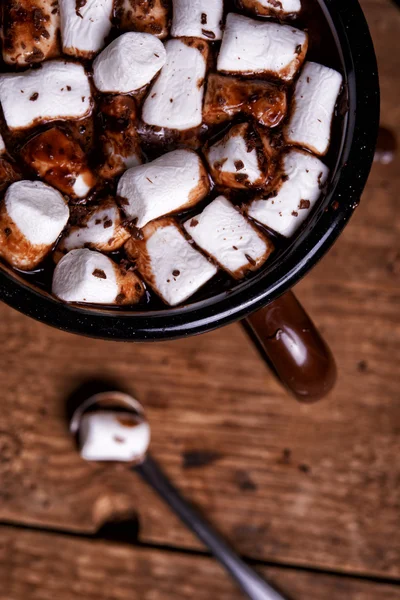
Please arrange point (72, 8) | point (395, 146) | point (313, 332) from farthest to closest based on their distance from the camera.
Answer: point (395, 146), point (313, 332), point (72, 8)

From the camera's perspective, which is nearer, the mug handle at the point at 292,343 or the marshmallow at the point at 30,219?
the marshmallow at the point at 30,219

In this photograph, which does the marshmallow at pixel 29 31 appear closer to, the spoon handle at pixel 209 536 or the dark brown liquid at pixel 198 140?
the dark brown liquid at pixel 198 140

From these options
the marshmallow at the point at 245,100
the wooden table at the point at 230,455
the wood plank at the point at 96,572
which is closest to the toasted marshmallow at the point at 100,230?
the marshmallow at the point at 245,100

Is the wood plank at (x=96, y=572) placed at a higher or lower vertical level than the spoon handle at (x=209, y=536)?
lower

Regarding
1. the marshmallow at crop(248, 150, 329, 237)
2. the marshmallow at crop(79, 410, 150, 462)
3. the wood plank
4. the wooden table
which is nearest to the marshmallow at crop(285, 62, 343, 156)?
the marshmallow at crop(248, 150, 329, 237)

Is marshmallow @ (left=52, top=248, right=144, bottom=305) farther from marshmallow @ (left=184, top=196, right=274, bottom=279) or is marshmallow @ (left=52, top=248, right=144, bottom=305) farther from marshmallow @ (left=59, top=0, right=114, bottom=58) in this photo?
marshmallow @ (left=59, top=0, right=114, bottom=58)

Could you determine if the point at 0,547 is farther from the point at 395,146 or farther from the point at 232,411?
the point at 395,146

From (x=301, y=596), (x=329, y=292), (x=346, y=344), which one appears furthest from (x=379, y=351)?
(x=301, y=596)

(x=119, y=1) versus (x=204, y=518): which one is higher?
(x=119, y=1)
